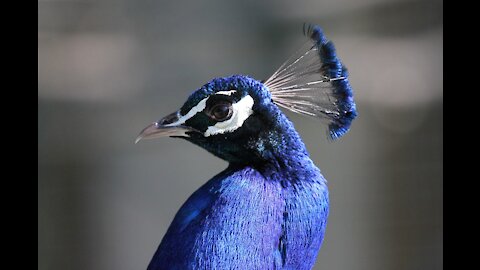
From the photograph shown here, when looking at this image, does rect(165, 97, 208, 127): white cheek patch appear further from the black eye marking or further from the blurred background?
the blurred background

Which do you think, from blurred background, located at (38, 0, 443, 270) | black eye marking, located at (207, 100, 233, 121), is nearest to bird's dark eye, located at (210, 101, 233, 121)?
black eye marking, located at (207, 100, 233, 121)

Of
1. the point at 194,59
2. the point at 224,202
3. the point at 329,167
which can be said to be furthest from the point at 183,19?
the point at 224,202

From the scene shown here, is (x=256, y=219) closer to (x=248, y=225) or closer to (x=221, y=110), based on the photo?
(x=248, y=225)

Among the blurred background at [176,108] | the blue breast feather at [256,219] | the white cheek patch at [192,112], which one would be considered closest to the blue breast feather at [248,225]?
the blue breast feather at [256,219]

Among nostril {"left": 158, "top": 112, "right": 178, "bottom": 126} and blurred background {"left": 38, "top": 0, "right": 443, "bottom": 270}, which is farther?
blurred background {"left": 38, "top": 0, "right": 443, "bottom": 270}

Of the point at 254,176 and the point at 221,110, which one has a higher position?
the point at 221,110

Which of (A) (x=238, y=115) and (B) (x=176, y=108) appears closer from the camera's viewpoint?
(A) (x=238, y=115)

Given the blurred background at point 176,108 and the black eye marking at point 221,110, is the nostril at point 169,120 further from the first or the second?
the blurred background at point 176,108

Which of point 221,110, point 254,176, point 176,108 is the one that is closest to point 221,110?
point 221,110


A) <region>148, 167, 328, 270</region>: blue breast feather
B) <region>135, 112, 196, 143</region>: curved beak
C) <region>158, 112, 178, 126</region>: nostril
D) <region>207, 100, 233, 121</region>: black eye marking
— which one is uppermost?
<region>207, 100, 233, 121</region>: black eye marking
